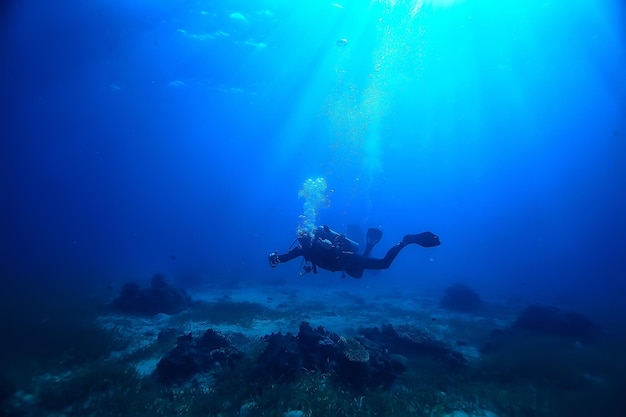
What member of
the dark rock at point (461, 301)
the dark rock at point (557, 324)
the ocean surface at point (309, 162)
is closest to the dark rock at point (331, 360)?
the ocean surface at point (309, 162)

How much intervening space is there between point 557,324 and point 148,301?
20.9 m

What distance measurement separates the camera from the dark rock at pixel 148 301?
1566 cm

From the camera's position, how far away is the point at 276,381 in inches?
281

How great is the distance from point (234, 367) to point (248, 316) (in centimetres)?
724

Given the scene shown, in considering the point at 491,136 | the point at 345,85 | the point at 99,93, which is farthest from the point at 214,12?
the point at 491,136

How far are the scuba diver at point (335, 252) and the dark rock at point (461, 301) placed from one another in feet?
46.0

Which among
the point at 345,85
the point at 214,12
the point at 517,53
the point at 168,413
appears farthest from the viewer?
the point at 345,85

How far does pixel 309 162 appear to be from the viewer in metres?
79.2

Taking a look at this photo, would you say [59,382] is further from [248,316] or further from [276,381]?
[248,316]

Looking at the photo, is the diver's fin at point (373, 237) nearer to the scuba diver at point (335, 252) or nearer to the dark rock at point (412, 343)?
the scuba diver at point (335, 252)

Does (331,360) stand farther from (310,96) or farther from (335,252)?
(310,96)

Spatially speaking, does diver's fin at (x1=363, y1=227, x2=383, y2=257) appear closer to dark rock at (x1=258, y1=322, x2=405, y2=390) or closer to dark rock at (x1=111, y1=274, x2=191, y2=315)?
dark rock at (x1=258, y1=322, x2=405, y2=390)

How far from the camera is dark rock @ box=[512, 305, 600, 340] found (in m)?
14.9

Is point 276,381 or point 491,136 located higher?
point 491,136
